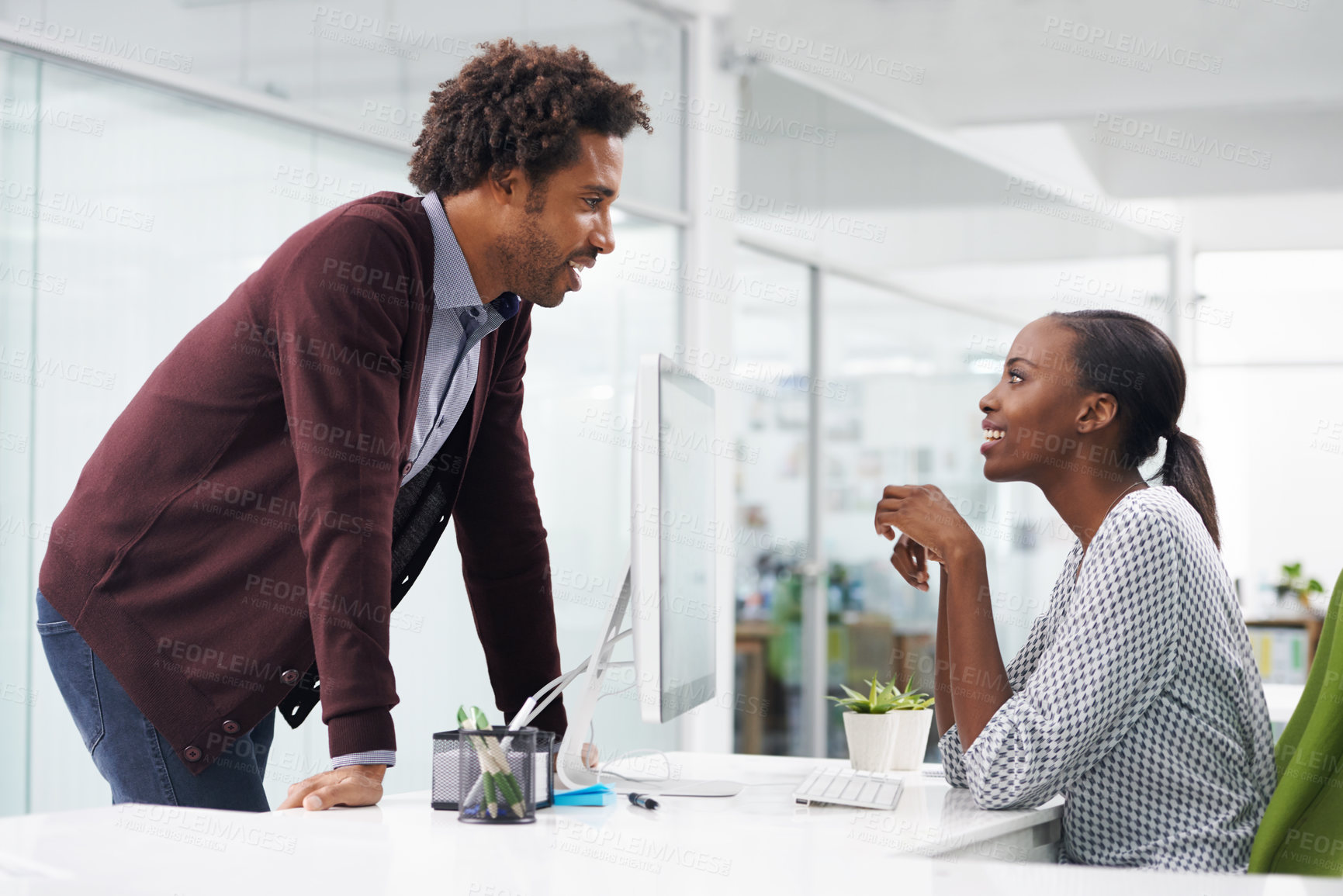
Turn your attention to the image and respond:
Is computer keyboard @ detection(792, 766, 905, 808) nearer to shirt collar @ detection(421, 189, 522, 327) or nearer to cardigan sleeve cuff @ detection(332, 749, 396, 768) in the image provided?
cardigan sleeve cuff @ detection(332, 749, 396, 768)

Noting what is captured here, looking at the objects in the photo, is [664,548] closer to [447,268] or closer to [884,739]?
[447,268]

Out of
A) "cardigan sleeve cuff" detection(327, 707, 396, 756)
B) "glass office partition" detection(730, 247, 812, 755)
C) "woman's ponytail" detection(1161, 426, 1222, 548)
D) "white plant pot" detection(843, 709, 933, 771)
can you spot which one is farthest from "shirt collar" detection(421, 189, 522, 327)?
"glass office partition" detection(730, 247, 812, 755)

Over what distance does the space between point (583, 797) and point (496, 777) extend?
0.66 feet

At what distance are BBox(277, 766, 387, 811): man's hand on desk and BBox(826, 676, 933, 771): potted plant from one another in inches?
28.5

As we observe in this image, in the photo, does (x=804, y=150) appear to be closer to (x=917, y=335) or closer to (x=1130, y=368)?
(x=917, y=335)

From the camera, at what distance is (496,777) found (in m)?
1.30

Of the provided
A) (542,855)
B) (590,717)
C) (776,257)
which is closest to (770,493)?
(776,257)

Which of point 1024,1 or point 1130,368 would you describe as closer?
point 1130,368

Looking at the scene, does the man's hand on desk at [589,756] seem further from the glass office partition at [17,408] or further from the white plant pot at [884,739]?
the glass office partition at [17,408]

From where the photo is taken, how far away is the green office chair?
1312mm

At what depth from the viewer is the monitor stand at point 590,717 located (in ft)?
4.92

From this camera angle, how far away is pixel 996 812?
1.46m

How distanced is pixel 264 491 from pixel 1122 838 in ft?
3.52

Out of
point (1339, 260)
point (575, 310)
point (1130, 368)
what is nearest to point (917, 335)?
point (575, 310)
